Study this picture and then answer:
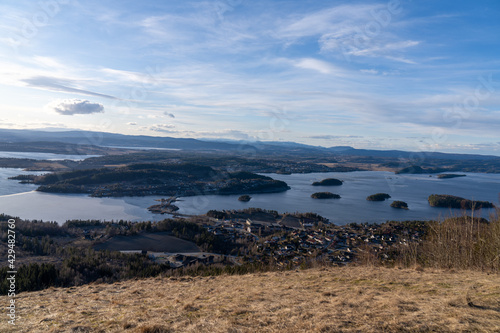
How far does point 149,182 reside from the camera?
43719 mm

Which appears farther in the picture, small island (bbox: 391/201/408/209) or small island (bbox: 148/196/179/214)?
small island (bbox: 391/201/408/209)

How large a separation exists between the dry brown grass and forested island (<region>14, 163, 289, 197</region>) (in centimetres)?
3286

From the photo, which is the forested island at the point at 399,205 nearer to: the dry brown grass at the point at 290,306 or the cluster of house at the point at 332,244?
the cluster of house at the point at 332,244

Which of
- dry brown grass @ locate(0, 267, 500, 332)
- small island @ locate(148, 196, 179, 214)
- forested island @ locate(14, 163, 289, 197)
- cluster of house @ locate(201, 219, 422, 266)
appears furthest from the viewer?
forested island @ locate(14, 163, 289, 197)

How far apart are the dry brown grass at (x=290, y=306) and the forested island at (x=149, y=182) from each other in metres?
32.9

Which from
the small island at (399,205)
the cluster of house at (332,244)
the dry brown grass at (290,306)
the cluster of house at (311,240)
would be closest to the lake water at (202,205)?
the small island at (399,205)

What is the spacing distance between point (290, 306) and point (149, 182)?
4138cm

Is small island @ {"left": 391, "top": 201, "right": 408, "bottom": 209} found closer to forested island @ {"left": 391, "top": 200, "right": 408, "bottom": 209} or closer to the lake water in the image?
forested island @ {"left": 391, "top": 200, "right": 408, "bottom": 209}

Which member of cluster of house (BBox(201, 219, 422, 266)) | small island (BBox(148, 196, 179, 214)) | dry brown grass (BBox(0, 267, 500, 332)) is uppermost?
dry brown grass (BBox(0, 267, 500, 332))

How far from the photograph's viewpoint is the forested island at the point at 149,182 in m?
38.2

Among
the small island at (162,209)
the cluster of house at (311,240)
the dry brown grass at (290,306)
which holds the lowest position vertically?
the small island at (162,209)

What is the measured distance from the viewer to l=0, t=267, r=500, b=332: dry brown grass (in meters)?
4.10

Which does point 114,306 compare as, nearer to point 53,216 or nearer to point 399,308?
point 399,308

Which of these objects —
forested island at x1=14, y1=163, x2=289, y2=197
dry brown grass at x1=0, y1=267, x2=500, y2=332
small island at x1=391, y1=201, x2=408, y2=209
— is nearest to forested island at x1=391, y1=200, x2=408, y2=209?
small island at x1=391, y1=201, x2=408, y2=209
